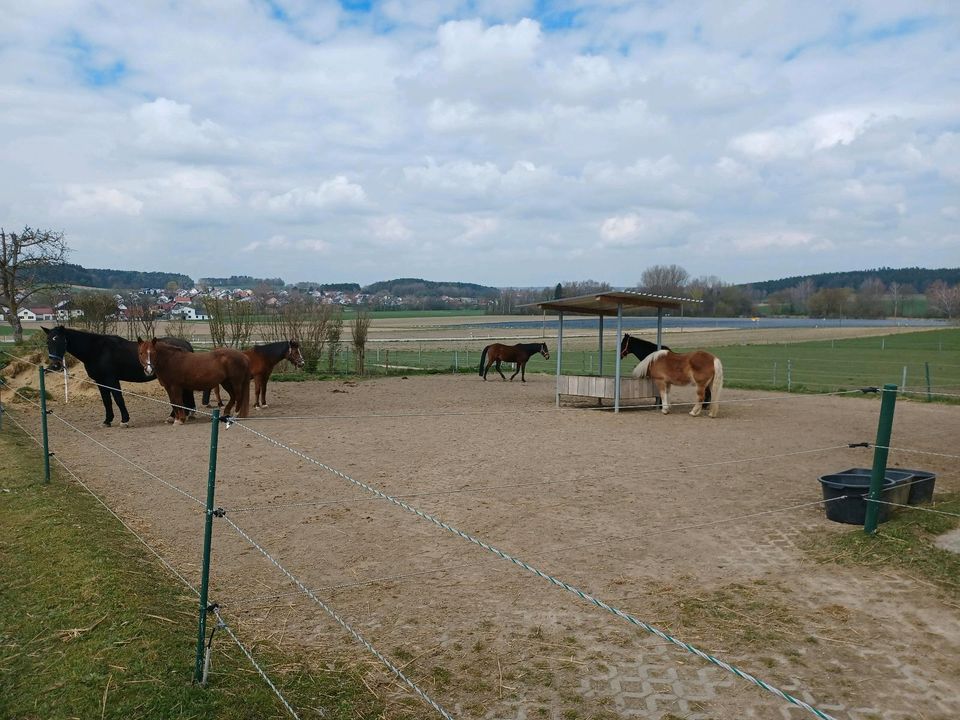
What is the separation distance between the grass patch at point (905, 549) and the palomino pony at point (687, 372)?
6.82 m

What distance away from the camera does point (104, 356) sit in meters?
12.2

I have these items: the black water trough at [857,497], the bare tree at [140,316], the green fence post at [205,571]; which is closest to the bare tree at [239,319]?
the bare tree at [140,316]

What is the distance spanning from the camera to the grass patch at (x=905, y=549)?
4.97 meters

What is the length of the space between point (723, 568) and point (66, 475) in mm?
6959

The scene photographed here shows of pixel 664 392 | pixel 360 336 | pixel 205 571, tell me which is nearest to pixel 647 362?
pixel 664 392

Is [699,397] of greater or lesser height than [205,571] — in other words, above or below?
below

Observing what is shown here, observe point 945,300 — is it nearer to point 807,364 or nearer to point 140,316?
point 807,364

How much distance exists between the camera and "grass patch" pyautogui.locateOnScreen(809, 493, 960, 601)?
4969mm

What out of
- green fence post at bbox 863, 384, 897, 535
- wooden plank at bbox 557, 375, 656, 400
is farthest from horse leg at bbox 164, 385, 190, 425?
green fence post at bbox 863, 384, 897, 535

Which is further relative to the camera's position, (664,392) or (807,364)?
(807,364)

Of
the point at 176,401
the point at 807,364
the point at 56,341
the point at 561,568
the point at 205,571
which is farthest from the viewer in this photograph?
the point at 807,364

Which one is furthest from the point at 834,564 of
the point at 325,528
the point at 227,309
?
the point at 227,309

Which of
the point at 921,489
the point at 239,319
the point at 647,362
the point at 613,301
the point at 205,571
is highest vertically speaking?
the point at 613,301

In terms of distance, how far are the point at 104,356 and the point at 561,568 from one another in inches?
397
